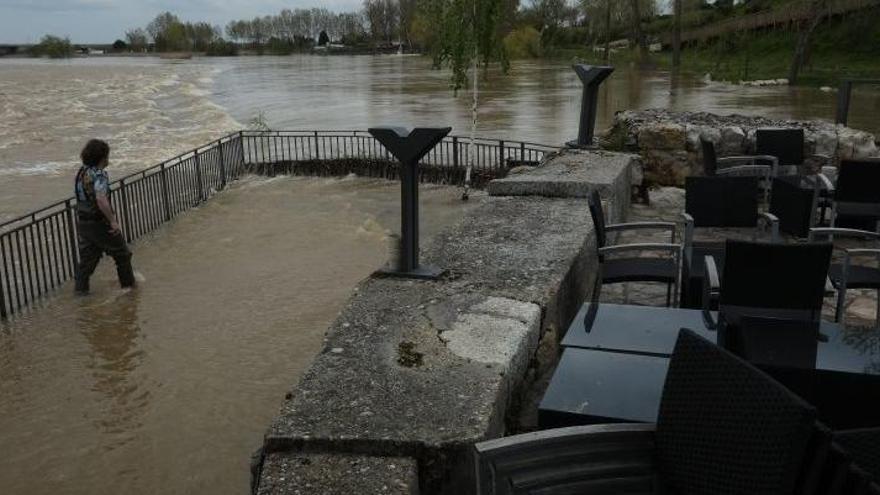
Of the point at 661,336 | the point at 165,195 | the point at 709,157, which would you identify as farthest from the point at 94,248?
the point at 661,336

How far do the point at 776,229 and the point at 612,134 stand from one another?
14.1ft

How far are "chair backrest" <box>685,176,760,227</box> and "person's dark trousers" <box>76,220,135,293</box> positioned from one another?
529 cm

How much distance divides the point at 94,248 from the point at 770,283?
21.0ft

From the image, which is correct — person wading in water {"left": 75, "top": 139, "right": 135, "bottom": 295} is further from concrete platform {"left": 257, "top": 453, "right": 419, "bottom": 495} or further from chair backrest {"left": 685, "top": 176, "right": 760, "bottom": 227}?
concrete platform {"left": 257, "top": 453, "right": 419, "bottom": 495}

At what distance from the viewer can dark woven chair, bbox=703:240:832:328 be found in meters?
2.86

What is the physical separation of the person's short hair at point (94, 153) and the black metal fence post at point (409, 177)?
4.23 metres

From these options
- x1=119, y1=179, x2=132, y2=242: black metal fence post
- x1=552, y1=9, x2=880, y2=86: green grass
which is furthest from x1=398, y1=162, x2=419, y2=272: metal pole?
x1=552, y1=9, x2=880, y2=86: green grass

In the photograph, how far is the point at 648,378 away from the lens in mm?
2406

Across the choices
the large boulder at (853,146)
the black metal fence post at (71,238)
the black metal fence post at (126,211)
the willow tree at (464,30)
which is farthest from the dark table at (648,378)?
the willow tree at (464,30)

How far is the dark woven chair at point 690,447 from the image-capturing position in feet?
5.02

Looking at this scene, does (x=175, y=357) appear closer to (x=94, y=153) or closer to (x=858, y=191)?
(x=94, y=153)

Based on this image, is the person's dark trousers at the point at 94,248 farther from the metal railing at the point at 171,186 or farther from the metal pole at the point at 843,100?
the metal pole at the point at 843,100

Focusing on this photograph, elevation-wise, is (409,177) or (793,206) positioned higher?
(409,177)

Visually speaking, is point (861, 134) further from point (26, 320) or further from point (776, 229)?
point (26, 320)
